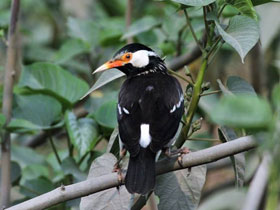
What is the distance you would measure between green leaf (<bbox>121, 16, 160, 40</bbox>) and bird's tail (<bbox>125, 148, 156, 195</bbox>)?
1.61 m

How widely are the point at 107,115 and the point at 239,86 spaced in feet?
3.05

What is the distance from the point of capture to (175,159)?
2721 millimetres

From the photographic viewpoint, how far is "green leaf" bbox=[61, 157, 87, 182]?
3623 mm

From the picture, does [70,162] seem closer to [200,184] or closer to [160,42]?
[200,184]

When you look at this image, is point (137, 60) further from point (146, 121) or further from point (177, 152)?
point (177, 152)

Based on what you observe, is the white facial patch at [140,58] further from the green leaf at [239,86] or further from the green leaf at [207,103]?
the green leaf at [207,103]

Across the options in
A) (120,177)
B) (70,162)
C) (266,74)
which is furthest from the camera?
(266,74)

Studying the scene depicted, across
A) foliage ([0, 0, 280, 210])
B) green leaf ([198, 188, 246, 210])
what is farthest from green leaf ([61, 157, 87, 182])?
green leaf ([198, 188, 246, 210])

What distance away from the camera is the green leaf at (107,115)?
3.65m

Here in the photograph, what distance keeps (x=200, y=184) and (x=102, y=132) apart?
3.38ft

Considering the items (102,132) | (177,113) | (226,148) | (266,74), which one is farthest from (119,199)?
(266,74)

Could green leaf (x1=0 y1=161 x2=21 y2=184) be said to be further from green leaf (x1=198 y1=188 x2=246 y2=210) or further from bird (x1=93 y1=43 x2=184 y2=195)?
green leaf (x1=198 y1=188 x2=246 y2=210)

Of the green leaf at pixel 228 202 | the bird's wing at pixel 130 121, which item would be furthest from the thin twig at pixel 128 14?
the green leaf at pixel 228 202

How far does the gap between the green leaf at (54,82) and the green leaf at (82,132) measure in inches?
7.1
